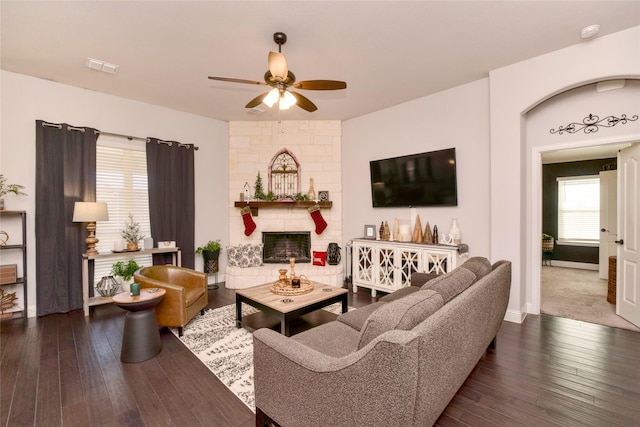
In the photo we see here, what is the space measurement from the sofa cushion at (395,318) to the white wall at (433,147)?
2.88 m

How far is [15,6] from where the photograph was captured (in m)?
2.36

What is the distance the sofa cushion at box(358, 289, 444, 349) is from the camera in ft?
4.37

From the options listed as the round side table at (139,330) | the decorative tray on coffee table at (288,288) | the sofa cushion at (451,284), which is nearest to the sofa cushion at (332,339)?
the sofa cushion at (451,284)

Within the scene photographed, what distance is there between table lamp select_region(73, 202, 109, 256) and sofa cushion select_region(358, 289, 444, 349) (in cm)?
387

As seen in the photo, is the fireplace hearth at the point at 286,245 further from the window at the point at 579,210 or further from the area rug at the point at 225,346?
the window at the point at 579,210

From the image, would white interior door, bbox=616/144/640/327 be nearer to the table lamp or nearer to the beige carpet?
the beige carpet

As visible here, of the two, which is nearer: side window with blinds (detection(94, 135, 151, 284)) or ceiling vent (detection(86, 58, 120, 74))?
ceiling vent (detection(86, 58, 120, 74))

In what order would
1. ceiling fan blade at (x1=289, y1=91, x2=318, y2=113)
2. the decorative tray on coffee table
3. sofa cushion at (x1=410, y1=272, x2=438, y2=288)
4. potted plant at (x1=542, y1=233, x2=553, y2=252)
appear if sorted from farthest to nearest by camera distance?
potted plant at (x1=542, y1=233, x2=553, y2=252)
sofa cushion at (x1=410, y1=272, x2=438, y2=288)
the decorative tray on coffee table
ceiling fan blade at (x1=289, y1=91, x2=318, y2=113)

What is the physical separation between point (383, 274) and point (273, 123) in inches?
131

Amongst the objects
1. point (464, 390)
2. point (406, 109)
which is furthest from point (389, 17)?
point (464, 390)

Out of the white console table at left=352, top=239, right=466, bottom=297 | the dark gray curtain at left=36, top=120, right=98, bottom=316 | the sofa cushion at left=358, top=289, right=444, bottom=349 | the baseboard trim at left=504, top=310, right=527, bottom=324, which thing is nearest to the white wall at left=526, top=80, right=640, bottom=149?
the white console table at left=352, top=239, right=466, bottom=297

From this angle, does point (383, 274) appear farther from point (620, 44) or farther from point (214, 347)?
point (620, 44)

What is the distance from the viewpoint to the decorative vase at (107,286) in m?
3.78

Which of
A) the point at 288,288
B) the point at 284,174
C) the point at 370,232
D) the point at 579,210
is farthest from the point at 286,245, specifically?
the point at 579,210
